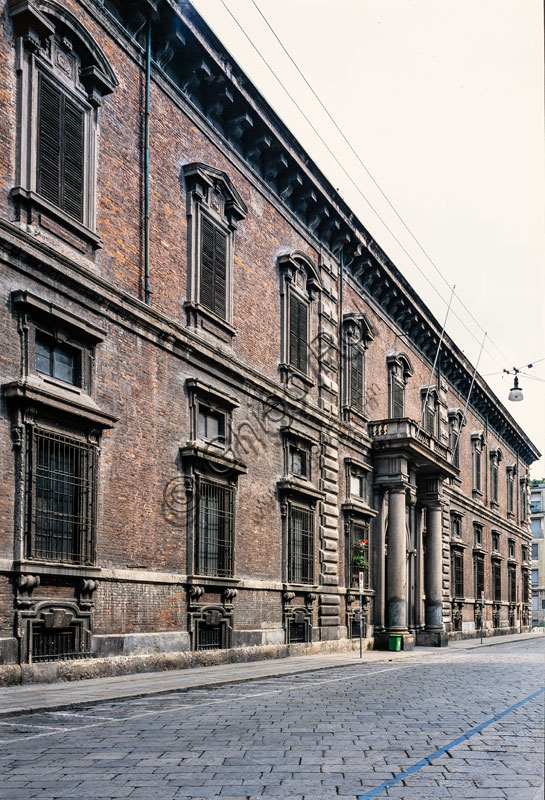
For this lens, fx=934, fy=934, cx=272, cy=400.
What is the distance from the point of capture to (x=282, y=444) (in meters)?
24.0

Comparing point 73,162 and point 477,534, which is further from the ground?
point 73,162

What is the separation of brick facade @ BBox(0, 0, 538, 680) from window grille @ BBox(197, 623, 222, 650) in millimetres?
64

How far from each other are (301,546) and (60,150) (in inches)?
504

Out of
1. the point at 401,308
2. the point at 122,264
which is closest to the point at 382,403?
the point at 401,308

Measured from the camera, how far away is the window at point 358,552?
92.0 ft

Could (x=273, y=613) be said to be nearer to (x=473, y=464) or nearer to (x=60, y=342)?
(x=60, y=342)

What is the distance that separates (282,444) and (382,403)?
953cm

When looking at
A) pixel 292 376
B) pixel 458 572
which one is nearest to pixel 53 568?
pixel 292 376

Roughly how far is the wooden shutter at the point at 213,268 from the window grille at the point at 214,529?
3.98 meters

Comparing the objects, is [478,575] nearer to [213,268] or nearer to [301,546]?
[301,546]

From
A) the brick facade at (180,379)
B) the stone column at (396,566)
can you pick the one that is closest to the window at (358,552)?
the brick facade at (180,379)

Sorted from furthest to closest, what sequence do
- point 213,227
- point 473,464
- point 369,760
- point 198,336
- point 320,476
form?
point 473,464 < point 320,476 < point 213,227 < point 198,336 < point 369,760

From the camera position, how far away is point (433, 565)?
116 ft

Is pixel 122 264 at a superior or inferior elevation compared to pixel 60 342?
superior
